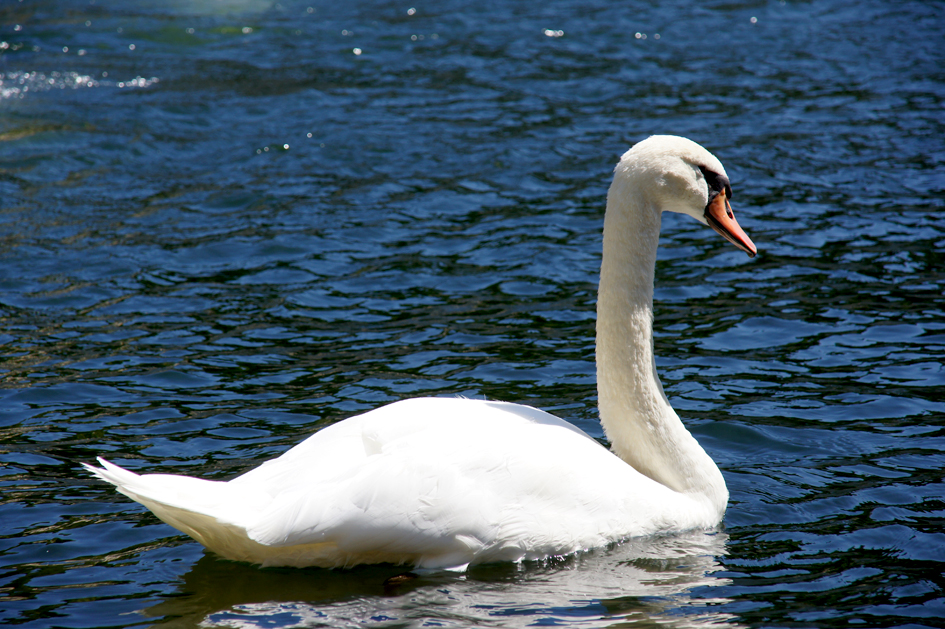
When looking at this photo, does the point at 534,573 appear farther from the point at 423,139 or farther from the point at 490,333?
the point at 423,139

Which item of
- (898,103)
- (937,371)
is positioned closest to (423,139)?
(898,103)

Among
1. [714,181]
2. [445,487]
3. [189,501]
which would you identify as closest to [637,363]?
[714,181]

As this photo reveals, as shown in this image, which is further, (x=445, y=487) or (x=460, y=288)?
(x=460, y=288)

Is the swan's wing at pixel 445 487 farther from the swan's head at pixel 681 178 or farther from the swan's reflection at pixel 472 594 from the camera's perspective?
the swan's head at pixel 681 178

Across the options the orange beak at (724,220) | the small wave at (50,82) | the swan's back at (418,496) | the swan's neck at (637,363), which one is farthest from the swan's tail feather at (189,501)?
the small wave at (50,82)

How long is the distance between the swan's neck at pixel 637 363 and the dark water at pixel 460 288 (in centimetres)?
35

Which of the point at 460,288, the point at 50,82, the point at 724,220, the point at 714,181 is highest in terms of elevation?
the point at 50,82

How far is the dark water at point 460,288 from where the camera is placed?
4461 mm

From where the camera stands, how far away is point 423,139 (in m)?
11.9

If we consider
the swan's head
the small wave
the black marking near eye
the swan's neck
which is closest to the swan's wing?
the swan's neck

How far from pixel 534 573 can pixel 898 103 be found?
10439mm

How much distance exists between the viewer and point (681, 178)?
16.2ft

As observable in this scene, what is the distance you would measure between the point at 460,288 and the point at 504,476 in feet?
A: 12.9

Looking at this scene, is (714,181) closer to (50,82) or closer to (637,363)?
(637,363)
